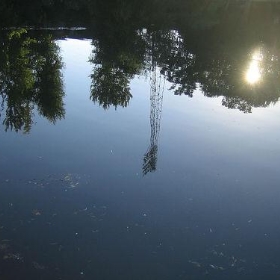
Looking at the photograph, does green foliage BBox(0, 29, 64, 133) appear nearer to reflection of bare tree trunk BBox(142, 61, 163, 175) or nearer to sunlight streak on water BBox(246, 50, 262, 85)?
reflection of bare tree trunk BBox(142, 61, 163, 175)

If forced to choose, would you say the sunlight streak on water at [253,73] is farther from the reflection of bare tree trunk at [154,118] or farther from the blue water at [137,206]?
the blue water at [137,206]

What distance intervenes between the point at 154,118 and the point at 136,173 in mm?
5402

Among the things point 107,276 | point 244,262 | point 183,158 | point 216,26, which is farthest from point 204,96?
point 216,26

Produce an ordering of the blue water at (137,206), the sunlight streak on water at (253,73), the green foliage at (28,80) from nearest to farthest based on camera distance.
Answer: the blue water at (137,206) → the green foliage at (28,80) → the sunlight streak on water at (253,73)

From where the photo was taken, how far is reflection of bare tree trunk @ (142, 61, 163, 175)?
12.7m

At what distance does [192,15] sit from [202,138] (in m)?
36.7

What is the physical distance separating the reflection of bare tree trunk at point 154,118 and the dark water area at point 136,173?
6cm

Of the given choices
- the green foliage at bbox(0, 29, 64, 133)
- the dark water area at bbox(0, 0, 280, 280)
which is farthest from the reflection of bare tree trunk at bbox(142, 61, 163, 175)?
the green foliage at bbox(0, 29, 64, 133)

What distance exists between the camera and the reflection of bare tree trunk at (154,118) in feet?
41.7

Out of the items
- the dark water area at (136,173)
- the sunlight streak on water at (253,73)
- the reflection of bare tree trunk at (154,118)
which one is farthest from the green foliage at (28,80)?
the sunlight streak on water at (253,73)

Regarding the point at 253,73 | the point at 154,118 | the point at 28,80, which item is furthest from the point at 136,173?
the point at 253,73

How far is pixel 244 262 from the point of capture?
8.56m

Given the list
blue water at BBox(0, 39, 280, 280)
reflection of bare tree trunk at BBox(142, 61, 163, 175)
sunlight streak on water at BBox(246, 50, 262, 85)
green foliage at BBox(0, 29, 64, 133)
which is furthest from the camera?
sunlight streak on water at BBox(246, 50, 262, 85)

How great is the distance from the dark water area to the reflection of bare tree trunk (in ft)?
0.21
